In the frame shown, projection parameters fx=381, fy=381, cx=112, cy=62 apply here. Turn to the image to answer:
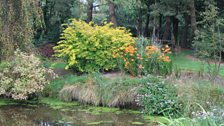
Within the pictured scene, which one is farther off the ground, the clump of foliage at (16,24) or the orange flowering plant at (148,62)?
the clump of foliage at (16,24)

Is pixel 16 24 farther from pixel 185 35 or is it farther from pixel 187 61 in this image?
pixel 185 35

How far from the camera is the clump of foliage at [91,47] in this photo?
12.3 m

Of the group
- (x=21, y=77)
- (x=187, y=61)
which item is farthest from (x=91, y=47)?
(x=187, y=61)

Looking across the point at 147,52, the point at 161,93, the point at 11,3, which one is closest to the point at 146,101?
the point at 161,93

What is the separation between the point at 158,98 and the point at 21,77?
389 cm

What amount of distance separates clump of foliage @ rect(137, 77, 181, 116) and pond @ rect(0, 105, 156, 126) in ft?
1.15

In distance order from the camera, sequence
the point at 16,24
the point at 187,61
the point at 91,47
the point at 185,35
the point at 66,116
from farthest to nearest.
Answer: the point at 185,35
the point at 187,61
the point at 91,47
the point at 16,24
the point at 66,116

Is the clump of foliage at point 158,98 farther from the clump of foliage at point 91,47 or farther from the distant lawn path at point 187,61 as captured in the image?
the distant lawn path at point 187,61

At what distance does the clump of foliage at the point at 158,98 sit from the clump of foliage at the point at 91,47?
8.25 ft

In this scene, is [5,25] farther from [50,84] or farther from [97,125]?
[97,125]

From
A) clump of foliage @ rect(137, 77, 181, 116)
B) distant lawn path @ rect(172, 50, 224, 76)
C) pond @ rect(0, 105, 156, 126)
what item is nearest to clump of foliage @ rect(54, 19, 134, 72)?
pond @ rect(0, 105, 156, 126)

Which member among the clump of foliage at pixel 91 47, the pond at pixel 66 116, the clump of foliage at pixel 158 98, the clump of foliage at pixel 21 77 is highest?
the clump of foliage at pixel 91 47

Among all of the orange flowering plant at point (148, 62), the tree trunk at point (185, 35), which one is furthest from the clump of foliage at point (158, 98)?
the tree trunk at point (185, 35)

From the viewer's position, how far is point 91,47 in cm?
1238
